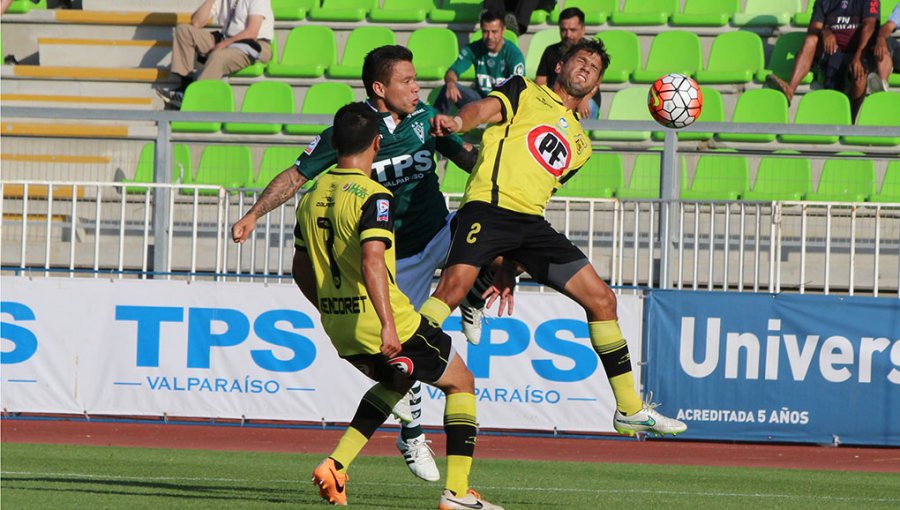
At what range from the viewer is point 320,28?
17469 mm

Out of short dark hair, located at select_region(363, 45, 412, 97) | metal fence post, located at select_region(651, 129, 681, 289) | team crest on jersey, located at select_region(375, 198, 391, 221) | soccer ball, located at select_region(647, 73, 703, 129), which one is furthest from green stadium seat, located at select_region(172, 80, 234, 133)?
team crest on jersey, located at select_region(375, 198, 391, 221)

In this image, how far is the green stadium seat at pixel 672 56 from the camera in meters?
16.3

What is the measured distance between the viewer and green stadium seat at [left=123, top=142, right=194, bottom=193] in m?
13.5

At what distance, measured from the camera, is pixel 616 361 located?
8078 mm

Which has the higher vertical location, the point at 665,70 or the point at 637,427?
the point at 665,70

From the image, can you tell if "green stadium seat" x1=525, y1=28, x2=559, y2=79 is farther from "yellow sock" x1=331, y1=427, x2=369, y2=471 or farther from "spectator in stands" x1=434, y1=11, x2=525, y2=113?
"yellow sock" x1=331, y1=427, x2=369, y2=471

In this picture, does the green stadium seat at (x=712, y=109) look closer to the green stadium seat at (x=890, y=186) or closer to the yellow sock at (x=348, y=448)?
the green stadium seat at (x=890, y=186)

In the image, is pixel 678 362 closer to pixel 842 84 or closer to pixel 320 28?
pixel 842 84

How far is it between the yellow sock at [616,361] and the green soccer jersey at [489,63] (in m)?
6.99

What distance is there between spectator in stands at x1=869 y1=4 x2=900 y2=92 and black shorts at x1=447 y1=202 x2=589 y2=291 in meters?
8.88

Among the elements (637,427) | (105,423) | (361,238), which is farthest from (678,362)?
(361,238)

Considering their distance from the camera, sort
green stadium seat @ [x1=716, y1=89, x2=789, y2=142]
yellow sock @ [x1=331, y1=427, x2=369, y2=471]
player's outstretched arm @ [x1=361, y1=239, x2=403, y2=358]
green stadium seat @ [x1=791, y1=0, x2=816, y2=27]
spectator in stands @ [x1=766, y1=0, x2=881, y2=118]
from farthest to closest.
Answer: green stadium seat @ [x1=791, y1=0, x2=816, y2=27] < spectator in stands @ [x1=766, y1=0, x2=881, y2=118] < green stadium seat @ [x1=716, y1=89, x2=789, y2=142] < yellow sock @ [x1=331, y1=427, x2=369, y2=471] < player's outstretched arm @ [x1=361, y1=239, x2=403, y2=358]

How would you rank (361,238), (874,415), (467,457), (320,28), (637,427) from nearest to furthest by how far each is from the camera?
(361,238), (467,457), (637,427), (874,415), (320,28)

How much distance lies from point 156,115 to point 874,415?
7736 millimetres
